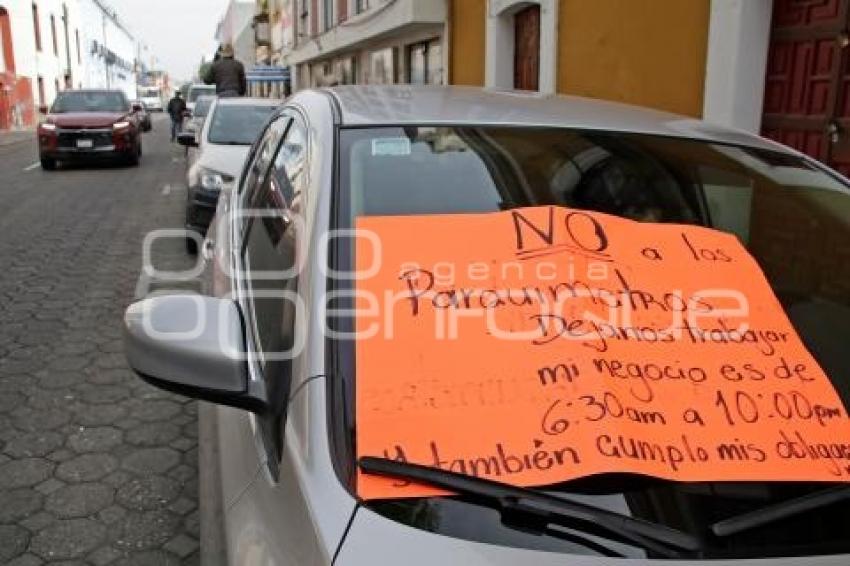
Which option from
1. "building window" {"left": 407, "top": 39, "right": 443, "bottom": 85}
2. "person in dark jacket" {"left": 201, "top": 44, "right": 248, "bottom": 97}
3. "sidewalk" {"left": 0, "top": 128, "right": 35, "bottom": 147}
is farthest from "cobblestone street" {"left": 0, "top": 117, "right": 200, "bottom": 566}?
"sidewalk" {"left": 0, "top": 128, "right": 35, "bottom": 147}

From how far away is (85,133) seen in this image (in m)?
15.0

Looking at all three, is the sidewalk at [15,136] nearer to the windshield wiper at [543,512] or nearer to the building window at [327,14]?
the building window at [327,14]

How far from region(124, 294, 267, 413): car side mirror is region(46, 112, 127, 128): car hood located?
14.7 meters

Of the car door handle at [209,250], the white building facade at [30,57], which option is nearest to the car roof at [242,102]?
the car door handle at [209,250]

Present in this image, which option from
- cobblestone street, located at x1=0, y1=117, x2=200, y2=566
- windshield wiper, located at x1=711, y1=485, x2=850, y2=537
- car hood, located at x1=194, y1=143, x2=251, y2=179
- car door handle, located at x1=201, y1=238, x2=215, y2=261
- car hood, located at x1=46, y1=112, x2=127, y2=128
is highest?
car hood, located at x1=46, y1=112, x2=127, y2=128

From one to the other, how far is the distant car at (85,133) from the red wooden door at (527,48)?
8.67 meters

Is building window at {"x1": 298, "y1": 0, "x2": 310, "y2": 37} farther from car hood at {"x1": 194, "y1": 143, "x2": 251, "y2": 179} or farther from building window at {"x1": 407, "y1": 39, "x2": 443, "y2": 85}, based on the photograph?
car hood at {"x1": 194, "y1": 143, "x2": 251, "y2": 179}

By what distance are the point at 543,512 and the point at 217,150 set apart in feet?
22.7

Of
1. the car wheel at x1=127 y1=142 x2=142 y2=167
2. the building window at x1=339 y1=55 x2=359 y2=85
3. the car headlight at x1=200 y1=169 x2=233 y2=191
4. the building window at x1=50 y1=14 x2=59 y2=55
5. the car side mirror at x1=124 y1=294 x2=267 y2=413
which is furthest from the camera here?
the building window at x1=50 y1=14 x2=59 y2=55

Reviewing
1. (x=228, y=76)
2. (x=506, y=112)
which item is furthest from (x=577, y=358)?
(x=228, y=76)

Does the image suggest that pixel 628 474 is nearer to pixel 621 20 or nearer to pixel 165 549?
pixel 165 549

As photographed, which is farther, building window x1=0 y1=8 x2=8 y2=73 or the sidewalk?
building window x1=0 y1=8 x2=8 y2=73

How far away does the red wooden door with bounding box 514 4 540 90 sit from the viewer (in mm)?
9266

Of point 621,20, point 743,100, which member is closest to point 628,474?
point 743,100
